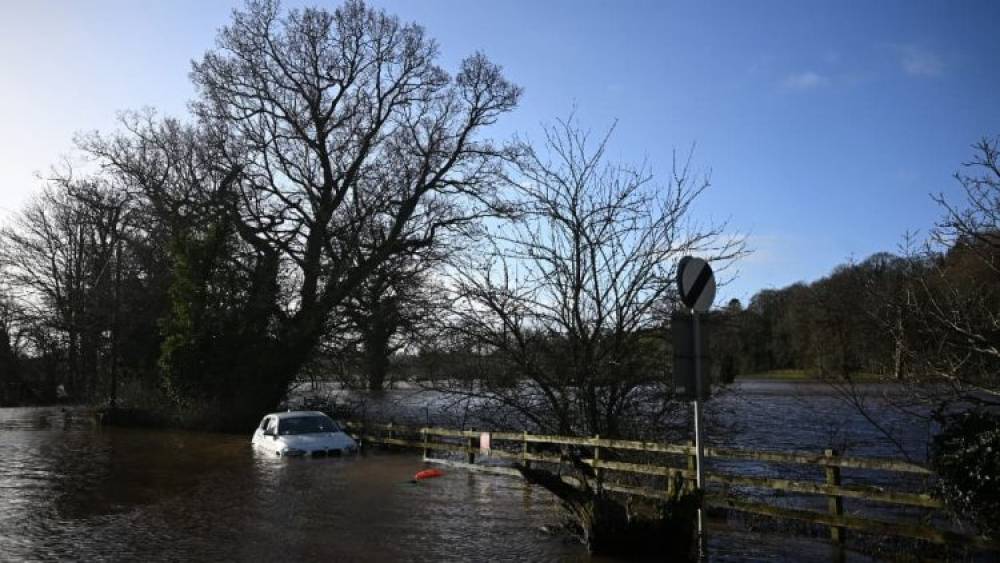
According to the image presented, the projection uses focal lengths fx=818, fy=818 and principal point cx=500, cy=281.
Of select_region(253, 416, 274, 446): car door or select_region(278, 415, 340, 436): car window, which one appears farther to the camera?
select_region(253, 416, 274, 446): car door

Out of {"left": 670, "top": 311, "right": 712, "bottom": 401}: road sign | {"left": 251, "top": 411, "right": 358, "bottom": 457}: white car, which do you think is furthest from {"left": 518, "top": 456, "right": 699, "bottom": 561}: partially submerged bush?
{"left": 251, "top": 411, "right": 358, "bottom": 457}: white car

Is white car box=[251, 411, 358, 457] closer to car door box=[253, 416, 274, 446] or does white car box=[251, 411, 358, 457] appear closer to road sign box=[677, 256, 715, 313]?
car door box=[253, 416, 274, 446]

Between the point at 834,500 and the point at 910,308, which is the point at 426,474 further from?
the point at 910,308

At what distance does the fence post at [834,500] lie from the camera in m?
10.6

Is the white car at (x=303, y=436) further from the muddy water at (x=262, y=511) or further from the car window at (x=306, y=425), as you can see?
the muddy water at (x=262, y=511)

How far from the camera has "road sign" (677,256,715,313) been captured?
909 cm

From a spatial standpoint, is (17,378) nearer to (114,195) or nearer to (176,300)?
(114,195)

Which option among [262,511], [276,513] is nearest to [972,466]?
[276,513]

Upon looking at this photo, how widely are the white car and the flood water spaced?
0.41 m

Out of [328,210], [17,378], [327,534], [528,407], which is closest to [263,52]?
[328,210]

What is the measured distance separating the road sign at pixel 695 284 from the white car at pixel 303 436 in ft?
49.2

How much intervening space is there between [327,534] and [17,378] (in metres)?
67.5

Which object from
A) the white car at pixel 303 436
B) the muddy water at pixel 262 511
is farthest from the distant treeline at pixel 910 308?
the white car at pixel 303 436

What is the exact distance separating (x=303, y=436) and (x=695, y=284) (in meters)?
15.7
